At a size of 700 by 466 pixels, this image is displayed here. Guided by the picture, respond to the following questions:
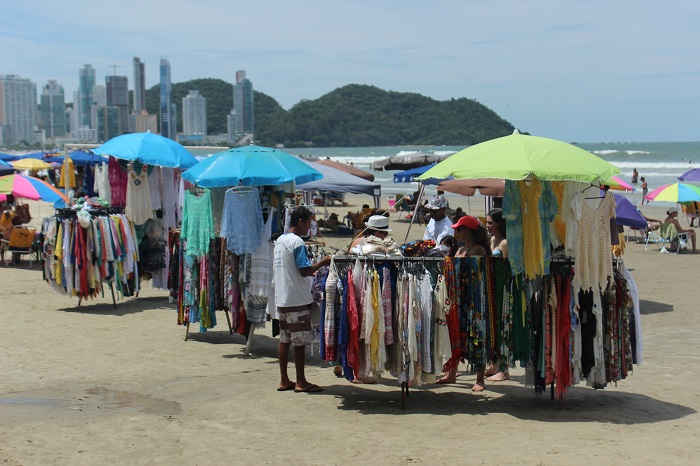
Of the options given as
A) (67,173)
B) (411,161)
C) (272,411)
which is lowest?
(272,411)

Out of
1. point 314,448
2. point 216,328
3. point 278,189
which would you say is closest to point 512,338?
point 314,448

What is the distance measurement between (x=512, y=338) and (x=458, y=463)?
1.76 m

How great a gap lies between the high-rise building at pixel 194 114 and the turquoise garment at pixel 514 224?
162 meters

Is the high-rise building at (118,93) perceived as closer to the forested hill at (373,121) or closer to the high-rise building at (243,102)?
the forested hill at (373,121)

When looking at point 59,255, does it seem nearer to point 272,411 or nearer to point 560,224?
point 272,411

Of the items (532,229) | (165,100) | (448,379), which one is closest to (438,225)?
(448,379)

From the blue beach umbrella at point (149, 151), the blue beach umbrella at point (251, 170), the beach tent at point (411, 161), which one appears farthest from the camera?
the beach tent at point (411, 161)

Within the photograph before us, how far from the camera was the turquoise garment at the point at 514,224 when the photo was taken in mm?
7398

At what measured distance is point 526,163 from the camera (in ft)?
23.4

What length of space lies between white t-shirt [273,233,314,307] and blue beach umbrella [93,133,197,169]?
5157mm

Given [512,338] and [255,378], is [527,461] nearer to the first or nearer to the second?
[512,338]

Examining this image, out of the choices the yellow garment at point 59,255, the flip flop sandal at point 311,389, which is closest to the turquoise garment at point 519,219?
the flip flop sandal at point 311,389

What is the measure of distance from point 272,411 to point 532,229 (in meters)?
2.79

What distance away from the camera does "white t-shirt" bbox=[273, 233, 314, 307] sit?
788cm
